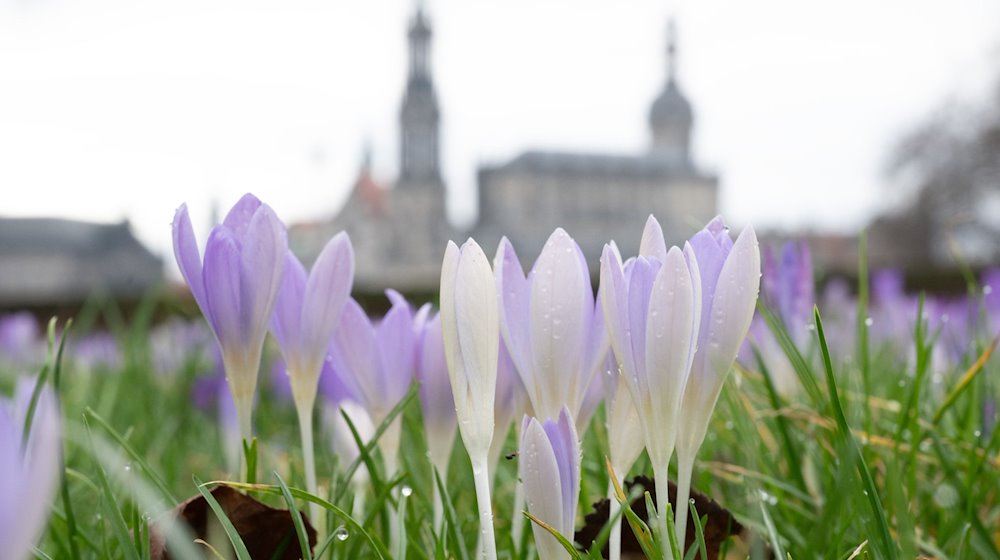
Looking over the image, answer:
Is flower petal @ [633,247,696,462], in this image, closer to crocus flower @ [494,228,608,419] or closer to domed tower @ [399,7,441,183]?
crocus flower @ [494,228,608,419]

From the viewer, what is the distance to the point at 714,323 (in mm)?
381

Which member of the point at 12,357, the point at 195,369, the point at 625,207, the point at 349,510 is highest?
the point at 349,510

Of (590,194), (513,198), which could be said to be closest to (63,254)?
(513,198)

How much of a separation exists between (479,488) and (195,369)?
5.24 ft

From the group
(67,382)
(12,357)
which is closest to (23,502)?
(67,382)

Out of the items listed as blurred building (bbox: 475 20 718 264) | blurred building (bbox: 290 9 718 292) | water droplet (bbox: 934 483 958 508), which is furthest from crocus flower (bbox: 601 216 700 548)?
blurred building (bbox: 475 20 718 264)

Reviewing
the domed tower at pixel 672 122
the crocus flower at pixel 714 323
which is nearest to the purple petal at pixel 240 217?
the crocus flower at pixel 714 323

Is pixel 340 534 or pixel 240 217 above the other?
pixel 240 217

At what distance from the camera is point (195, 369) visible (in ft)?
6.09

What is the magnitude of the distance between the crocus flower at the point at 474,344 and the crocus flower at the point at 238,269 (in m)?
0.10

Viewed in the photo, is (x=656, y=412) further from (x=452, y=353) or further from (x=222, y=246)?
(x=222, y=246)

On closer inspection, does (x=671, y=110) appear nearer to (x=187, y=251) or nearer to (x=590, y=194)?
(x=590, y=194)

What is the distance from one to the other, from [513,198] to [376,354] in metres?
43.4

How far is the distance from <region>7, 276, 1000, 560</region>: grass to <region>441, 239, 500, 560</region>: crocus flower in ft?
0.14
